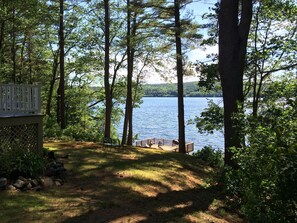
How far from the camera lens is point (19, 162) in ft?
22.9

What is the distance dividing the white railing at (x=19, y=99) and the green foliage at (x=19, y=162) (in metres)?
0.98

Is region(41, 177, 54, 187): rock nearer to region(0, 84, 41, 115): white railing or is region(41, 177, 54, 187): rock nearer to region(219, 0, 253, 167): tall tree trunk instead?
region(0, 84, 41, 115): white railing

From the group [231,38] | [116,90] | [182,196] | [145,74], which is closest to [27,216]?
[182,196]

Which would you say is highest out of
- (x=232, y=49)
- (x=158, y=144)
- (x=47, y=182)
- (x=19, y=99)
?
(x=232, y=49)

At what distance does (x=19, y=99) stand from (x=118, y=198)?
3.92 meters

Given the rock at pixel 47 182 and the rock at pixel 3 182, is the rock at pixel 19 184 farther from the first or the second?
the rock at pixel 47 182

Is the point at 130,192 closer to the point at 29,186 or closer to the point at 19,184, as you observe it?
the point at 29,186

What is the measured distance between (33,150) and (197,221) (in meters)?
4.97

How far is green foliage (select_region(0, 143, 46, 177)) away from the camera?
6.73 metres

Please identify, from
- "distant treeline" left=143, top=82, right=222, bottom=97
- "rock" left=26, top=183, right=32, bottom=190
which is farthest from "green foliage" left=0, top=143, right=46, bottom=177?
"distant treeline" left=143, top=82, right=222, bottom=97

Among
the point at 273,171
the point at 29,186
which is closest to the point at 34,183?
the point at 29,186

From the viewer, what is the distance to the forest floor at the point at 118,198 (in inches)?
205

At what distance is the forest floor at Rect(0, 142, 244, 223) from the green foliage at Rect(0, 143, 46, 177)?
2.40 feet

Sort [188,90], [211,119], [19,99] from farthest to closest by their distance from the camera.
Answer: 1. [188,90]
2. [211,119]
3. [19,99]
